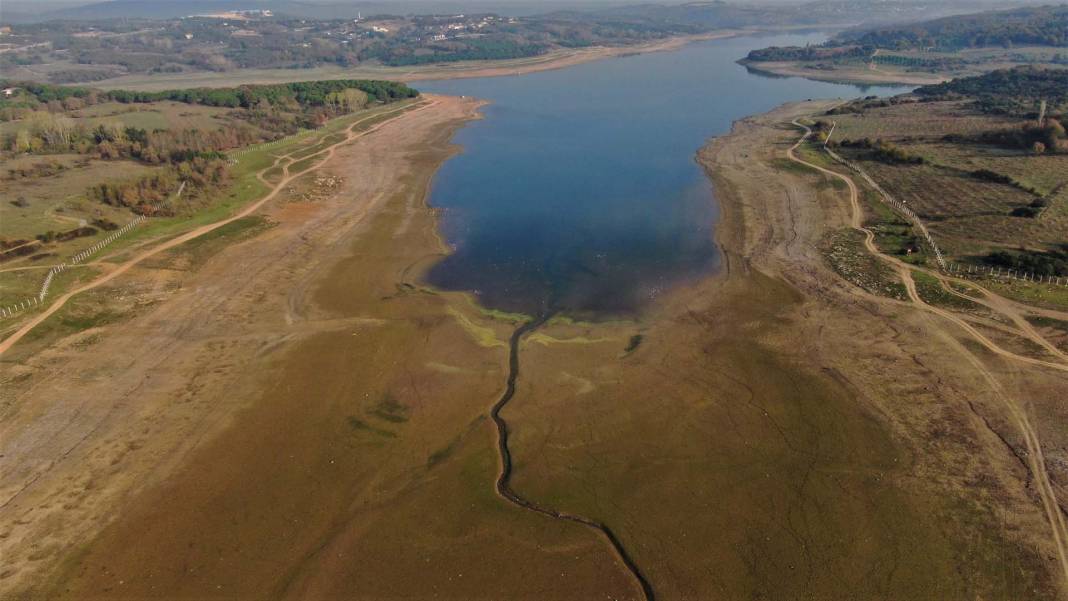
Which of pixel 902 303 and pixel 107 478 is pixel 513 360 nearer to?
pixel 107 478

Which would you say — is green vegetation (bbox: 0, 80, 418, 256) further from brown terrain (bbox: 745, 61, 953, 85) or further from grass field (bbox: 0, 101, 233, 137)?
brown terrain (bbox: 745, 61, 953, 85)

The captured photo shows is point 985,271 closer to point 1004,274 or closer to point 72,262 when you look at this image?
point 1004,274

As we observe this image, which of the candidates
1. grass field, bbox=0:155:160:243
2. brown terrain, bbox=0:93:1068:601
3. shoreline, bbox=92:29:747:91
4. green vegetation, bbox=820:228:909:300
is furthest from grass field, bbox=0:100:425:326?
shoreline, bbox=92:29:747:91

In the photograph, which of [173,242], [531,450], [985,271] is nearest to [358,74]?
[173,242]

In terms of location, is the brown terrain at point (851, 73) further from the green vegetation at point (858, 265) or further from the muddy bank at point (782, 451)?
the muddy bank at point (782, 451)

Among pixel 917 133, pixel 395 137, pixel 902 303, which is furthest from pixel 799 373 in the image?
pixel 395 137

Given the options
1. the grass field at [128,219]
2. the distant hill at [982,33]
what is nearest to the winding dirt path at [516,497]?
the grass field at [128,219]
